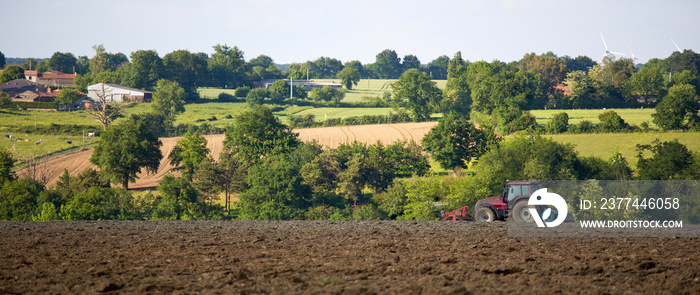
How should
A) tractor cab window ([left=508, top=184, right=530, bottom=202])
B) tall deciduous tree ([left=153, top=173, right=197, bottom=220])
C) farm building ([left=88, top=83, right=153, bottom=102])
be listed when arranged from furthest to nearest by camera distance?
1. farm building ([left=88, top=83, right=153, bottom=102])
2. tall deciduous tree ([left=153, top=173, right=197, bottom=220])
3. tractor cab window ([left=508, top=184, right=530, bottom=202])

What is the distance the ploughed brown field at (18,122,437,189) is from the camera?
235ft

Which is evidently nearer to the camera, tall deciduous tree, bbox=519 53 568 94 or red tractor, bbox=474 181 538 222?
red tractor, bbox=474 181 538 222

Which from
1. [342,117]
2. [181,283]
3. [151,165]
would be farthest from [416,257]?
[342,117]

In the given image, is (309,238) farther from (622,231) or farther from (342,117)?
(342,117)

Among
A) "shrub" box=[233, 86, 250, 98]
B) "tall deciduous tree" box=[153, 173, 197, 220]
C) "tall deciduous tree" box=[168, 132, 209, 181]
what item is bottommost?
"tall deciduous tree" box=[153, 173, 197, 220]

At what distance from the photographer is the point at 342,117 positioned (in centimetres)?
11712

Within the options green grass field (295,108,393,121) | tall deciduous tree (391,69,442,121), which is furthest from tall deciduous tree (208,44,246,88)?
tall deciduous tree (391,69,442,121)

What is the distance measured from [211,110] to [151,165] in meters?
52.0

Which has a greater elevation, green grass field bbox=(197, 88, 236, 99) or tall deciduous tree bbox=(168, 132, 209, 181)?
green grass field bbox=(197, 88, 236, 99)

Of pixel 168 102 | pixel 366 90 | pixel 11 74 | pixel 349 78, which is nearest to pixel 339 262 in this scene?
pixel 168 102

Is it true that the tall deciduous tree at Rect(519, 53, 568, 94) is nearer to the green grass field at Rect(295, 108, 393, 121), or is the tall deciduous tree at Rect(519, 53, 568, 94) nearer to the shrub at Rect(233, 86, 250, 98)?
the green grass field at Rect(295, 108, 393, 121)

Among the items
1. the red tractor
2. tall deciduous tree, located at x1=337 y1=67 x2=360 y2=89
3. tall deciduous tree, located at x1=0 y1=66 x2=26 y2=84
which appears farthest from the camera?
tall deciduous tree, located at x1=337 y1=67 x2=360 y2=89

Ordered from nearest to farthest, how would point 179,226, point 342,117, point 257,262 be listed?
point 257,262 → point 179,226 → point 342,117

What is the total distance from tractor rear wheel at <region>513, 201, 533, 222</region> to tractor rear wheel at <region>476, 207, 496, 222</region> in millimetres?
1713
